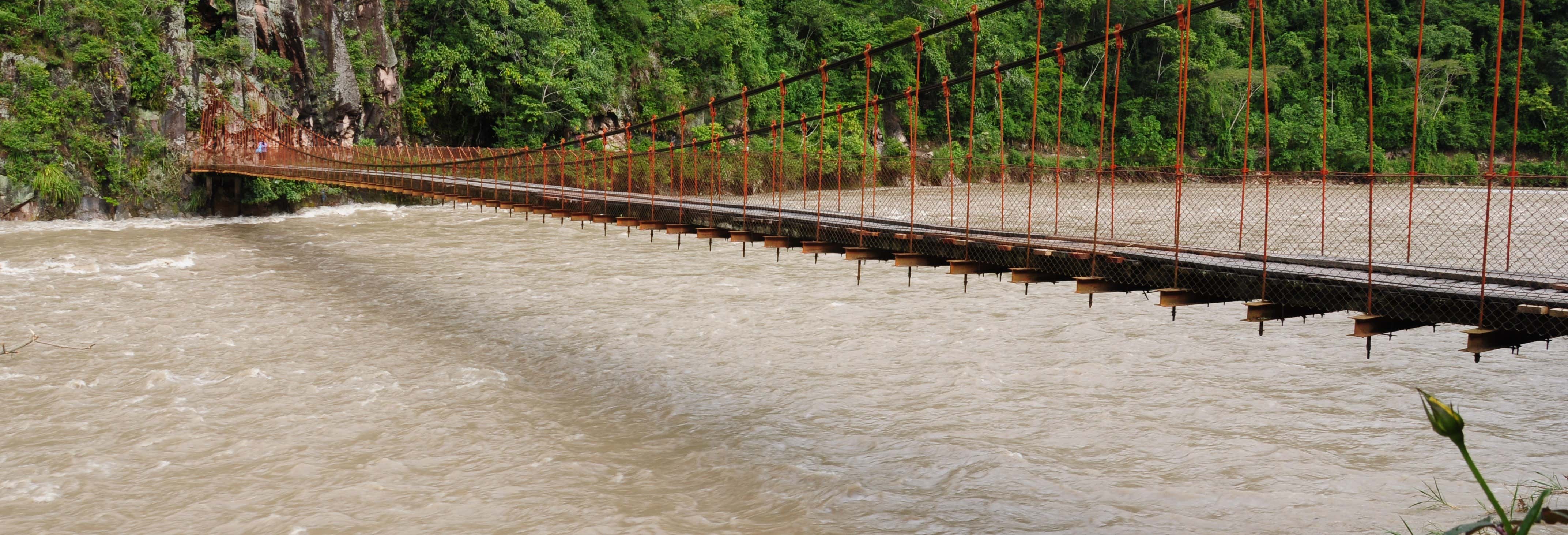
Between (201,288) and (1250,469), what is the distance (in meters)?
10.2

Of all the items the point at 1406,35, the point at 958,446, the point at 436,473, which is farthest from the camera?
the point at 1406,35

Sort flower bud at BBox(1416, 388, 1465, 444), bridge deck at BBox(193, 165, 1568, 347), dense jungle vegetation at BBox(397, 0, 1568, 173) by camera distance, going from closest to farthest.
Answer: flower bud at BBox(1416, 388, 1465, 444) < bridge deck at BBox(193, 165, 1568, 347) < dense jungle vegetation at BBox(397, 0, 1568, 173)

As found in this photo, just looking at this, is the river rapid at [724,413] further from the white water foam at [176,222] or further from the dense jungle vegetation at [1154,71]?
the dense jungle vegetation at [1154,71]

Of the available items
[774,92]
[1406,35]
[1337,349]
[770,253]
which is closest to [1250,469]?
[1337,349]

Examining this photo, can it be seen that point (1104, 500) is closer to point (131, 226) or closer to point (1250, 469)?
point (1250, 469)

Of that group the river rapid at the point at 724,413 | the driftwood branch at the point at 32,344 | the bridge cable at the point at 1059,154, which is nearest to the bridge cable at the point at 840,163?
the river rapid at the point at 724,413

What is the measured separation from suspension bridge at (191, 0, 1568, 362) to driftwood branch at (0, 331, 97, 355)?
3.62 meters

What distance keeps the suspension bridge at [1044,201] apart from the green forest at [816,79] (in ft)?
2.24

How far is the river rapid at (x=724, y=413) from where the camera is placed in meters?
5.04

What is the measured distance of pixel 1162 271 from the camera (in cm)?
530

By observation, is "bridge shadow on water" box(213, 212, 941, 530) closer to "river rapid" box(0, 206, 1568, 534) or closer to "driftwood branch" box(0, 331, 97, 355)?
"river rapid" box(0, 206, 1568, 534)

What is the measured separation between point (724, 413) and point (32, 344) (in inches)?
218

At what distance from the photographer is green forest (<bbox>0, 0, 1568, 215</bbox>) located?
16844 mm

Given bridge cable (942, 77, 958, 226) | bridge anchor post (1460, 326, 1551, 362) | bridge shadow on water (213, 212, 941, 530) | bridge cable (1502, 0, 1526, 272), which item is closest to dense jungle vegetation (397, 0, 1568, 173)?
bridge cable (942, 77, 958, 226)
